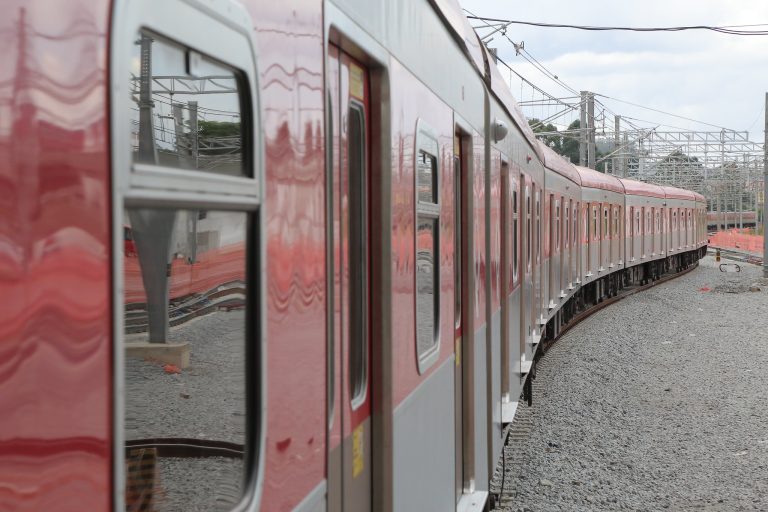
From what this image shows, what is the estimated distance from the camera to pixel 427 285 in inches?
162

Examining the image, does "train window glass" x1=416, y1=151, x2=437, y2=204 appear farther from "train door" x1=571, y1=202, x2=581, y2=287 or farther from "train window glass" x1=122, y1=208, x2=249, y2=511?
"train door" x1=571, y1=202, x2=581, y2=287

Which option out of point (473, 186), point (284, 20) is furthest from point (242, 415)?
point (473, 186)

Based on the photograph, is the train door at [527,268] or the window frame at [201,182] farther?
the train door at [527,268]

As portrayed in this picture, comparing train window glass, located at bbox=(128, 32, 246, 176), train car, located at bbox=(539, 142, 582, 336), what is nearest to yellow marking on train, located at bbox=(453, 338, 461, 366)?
train window glass, located at bbox=(128, 32, 246, 176)

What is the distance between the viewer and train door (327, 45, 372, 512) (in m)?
2.64

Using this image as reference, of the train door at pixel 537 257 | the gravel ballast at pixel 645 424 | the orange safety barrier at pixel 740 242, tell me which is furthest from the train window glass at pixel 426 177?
the orange safety barrier at pixel 740 242

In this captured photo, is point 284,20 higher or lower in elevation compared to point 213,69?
higher

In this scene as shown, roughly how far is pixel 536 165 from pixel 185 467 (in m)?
11.1

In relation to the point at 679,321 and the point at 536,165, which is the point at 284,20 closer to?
the point at 536,165

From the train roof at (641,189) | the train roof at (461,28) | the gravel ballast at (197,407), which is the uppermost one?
the train roof at (641,189)

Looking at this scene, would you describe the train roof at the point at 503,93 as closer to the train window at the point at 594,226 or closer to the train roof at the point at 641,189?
the train window at the point at 594,226

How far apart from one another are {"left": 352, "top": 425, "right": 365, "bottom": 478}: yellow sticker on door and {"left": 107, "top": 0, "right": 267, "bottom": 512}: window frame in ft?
3.24

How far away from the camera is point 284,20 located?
2084 mm

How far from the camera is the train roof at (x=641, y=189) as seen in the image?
31.0 metres
